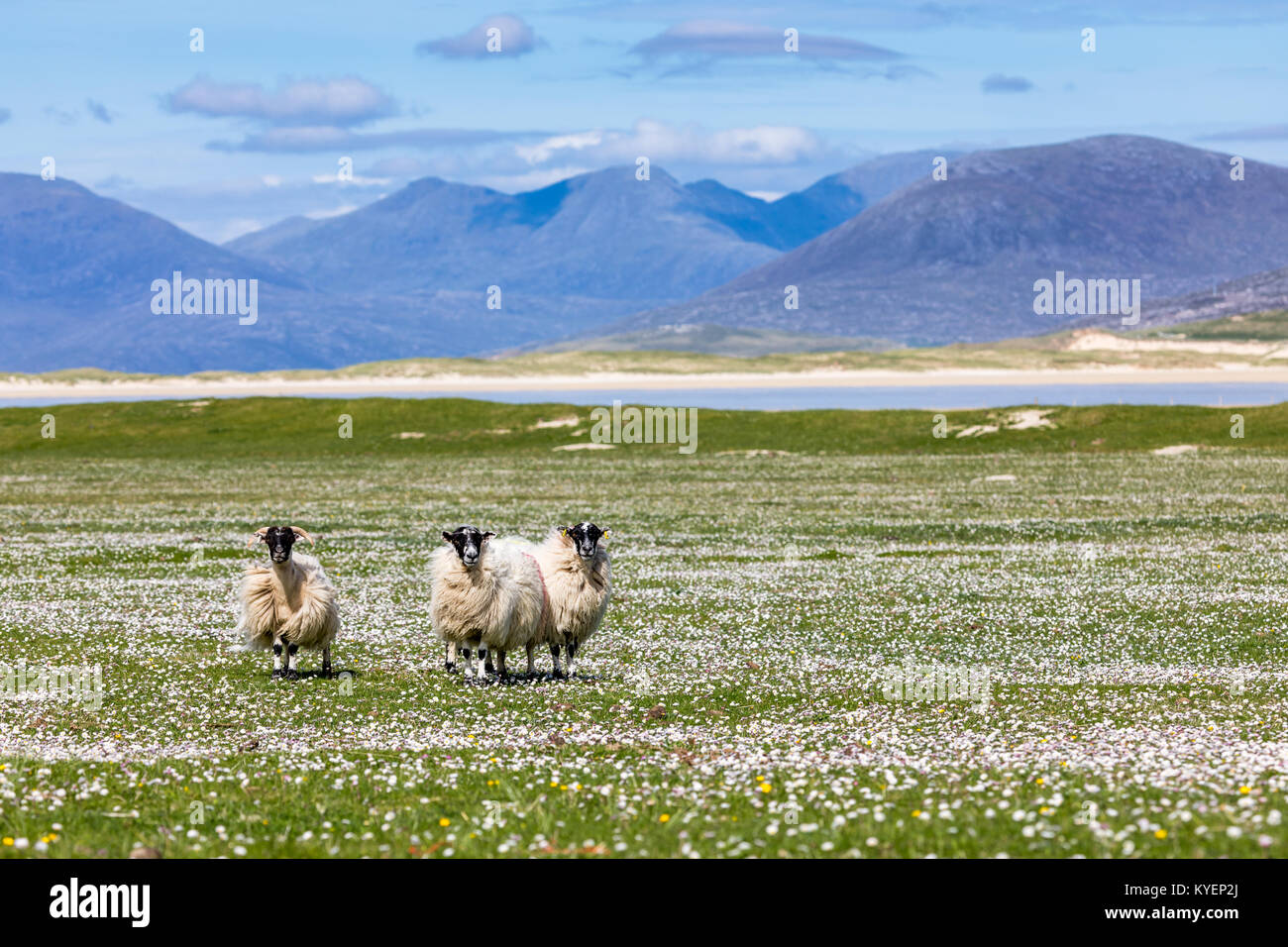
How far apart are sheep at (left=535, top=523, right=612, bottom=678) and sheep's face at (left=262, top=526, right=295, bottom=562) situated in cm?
429

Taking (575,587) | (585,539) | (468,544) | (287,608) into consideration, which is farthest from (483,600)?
(287,608)

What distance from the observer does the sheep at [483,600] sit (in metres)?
23.2

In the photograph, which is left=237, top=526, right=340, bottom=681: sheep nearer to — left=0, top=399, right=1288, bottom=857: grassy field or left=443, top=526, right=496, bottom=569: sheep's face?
left=0, top=399, right=1288, bottom=857: grassy field

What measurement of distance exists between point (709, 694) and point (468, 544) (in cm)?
461

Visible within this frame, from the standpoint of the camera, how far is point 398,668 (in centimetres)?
2464

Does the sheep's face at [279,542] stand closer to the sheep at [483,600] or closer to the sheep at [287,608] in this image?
the sheep at [287,608]

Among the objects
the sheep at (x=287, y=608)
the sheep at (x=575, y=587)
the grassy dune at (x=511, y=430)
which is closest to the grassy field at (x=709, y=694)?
the sheep at (x=287, y=608)

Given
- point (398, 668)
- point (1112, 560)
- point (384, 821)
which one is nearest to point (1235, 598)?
point (1112, 560)

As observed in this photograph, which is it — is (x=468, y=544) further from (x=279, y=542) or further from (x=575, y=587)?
(x=279, y=542)

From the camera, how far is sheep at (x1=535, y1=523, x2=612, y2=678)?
24.3m

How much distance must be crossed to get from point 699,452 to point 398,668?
81391 millimetres

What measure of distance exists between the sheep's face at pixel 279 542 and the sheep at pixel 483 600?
2419mm

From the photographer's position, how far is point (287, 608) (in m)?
23.7
